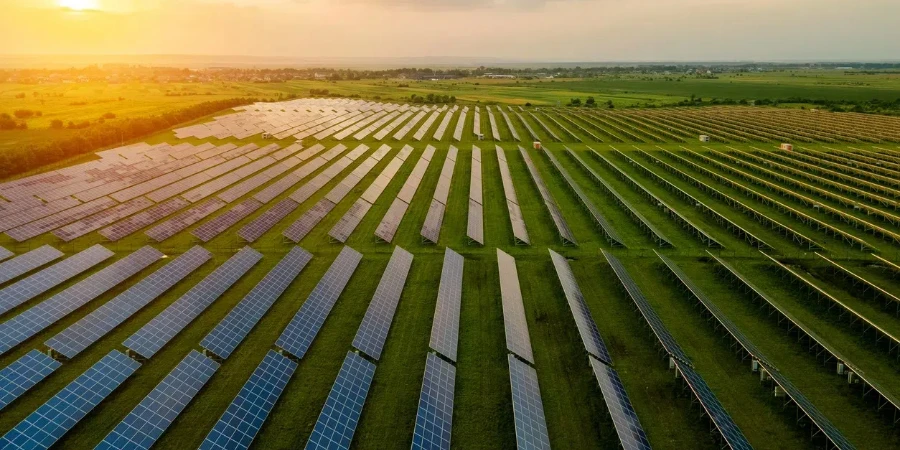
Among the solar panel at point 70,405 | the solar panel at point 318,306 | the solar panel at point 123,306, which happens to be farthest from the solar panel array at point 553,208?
the solar panel at point 70,405

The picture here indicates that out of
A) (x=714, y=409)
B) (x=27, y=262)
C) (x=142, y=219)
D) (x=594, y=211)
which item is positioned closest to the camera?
(x=714, y=409)

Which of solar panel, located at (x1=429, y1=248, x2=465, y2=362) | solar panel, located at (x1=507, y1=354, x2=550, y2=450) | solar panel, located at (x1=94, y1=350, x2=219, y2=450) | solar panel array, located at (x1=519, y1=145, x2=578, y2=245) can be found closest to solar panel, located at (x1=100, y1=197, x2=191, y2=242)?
solar panel, located at (x1=94, y1=350, x2=219, y2=450)

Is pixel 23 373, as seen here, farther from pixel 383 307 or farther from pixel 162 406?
pixel 383 307

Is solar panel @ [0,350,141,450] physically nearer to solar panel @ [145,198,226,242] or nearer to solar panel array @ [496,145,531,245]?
solar panel @ [145,198,226,242]

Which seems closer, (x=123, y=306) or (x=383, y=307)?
(x=123, y=306)

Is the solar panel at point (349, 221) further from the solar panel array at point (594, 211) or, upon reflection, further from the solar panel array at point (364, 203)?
the solar panel array at point (594, 211)

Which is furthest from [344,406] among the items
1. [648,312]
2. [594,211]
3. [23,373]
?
[594,211]
